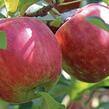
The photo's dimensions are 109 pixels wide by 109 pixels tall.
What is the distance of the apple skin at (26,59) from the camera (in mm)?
1089

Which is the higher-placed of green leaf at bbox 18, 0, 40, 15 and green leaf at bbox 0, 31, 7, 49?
green leaf at bbox 0, 31, 7, 49

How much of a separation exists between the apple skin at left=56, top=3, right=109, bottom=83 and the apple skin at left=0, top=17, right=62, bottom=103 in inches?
5.2

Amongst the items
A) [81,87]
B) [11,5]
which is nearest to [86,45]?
[11,5]

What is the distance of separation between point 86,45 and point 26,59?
0.89 ft

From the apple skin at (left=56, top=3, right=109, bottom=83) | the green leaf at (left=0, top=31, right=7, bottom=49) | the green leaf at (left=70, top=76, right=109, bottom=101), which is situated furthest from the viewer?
the green leaf at (left=70, top=76, right=109, bottom=101)

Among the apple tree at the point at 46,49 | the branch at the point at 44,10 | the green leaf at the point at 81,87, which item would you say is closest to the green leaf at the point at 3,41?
the apple tree at the point at 46,49

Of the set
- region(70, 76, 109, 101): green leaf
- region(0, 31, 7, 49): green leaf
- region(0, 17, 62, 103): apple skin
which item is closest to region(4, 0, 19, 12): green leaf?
region(0, 17, 62, 103): apple skin

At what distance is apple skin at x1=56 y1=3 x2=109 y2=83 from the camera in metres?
1.27

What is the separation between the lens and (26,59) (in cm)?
109

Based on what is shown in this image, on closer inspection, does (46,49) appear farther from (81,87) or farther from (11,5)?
(81,87)

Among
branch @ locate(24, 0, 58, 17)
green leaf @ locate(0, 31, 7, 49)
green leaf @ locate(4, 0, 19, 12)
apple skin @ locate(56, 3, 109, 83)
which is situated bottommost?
apple skin @ locate(56, 3, 109, 83)

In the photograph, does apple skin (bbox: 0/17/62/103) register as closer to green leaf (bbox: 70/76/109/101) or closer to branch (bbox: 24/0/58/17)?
branch (bbox: 24/0/58/17)

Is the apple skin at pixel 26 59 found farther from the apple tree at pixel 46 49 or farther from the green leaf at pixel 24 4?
the green leaf at pixel 24 4

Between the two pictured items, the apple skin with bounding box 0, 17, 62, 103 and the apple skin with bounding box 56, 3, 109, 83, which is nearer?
the apple skin with bounding box 0, 17, 62, 103
